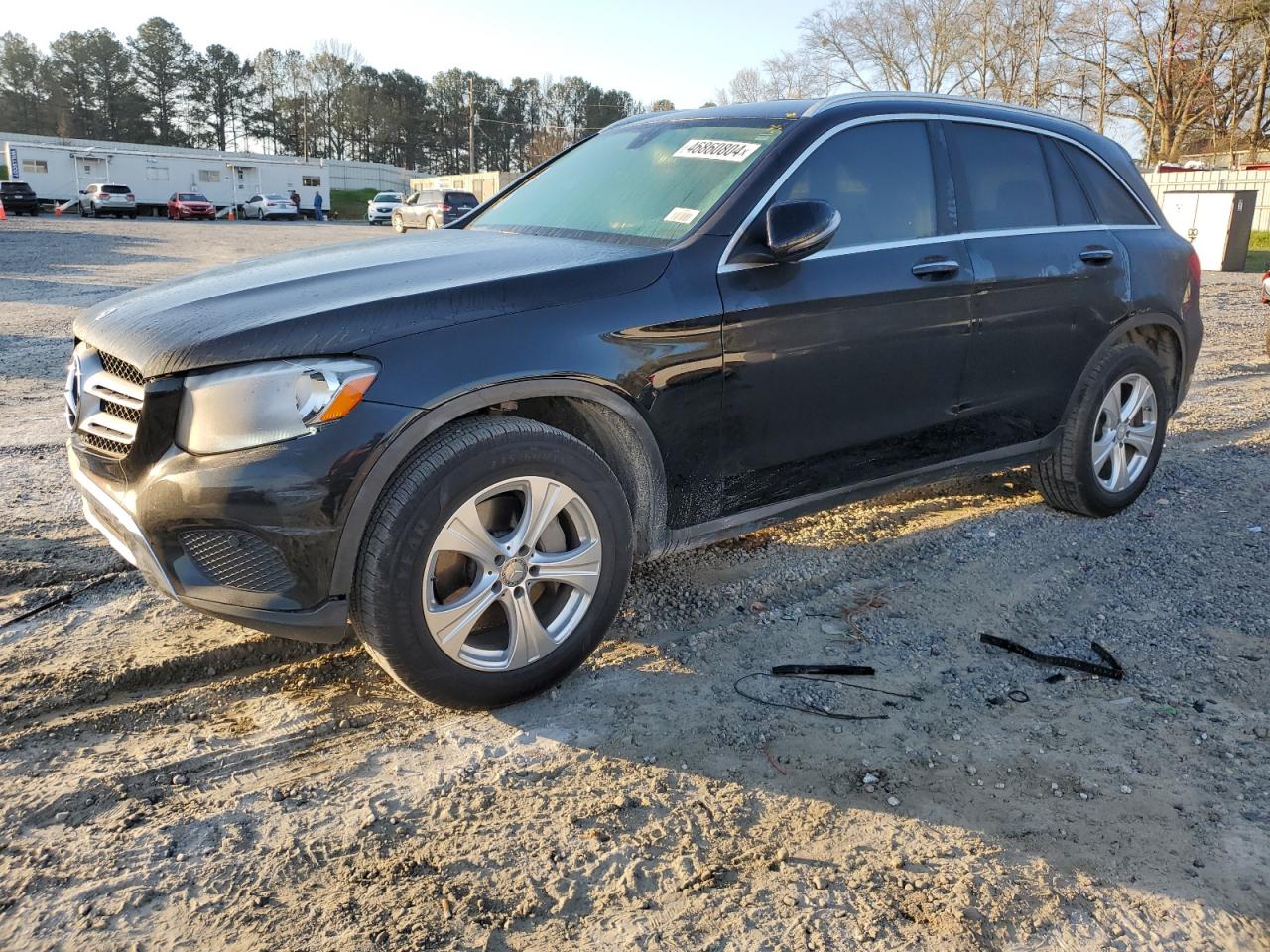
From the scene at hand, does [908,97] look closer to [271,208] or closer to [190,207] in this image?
[190,207]

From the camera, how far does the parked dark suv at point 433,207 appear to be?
120ft

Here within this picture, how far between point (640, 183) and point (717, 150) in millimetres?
326

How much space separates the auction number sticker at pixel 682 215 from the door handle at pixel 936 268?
0.94 metres

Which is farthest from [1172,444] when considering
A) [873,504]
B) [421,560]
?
[421,560]

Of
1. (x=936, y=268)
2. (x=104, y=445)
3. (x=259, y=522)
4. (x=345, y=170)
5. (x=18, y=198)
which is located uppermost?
(x=345, y=170)

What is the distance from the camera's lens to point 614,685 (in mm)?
3238

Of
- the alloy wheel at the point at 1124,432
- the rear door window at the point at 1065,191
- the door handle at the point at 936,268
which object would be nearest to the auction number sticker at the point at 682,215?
the door handle at the point at 936,268

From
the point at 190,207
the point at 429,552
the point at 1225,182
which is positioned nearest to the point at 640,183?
the point at 429,552

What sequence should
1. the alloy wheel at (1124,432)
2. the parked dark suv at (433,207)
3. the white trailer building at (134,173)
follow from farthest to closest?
1. the white trailer building at (134,173)
2. the parked dark suv at (433,207)
3. the alloy wheel at (1124,432)

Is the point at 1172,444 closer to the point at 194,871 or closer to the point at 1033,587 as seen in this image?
the point at 1033,587

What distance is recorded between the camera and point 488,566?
2.91 metres

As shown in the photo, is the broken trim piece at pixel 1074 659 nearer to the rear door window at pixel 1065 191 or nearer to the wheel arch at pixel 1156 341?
the wheel arch at pixel 1156 341

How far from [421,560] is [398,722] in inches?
22.9

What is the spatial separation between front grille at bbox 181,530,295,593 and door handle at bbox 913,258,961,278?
101 inches
